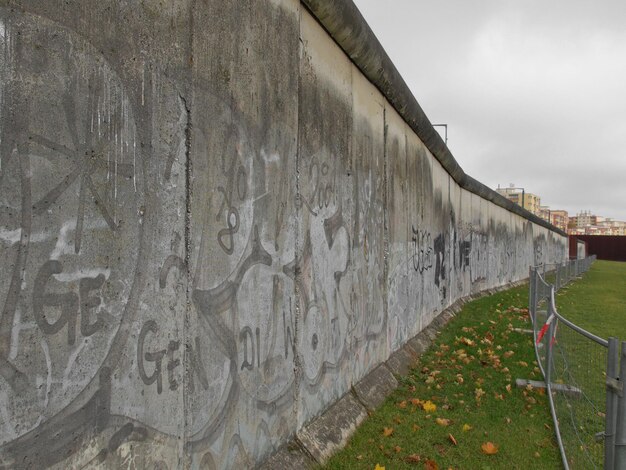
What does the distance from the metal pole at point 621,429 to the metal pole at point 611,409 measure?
0.31 ft

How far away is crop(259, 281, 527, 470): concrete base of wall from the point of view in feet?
11.0

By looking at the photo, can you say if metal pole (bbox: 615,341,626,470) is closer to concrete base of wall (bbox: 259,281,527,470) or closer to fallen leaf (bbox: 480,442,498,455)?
fallen leaf (bbox: 480,442,498,455)

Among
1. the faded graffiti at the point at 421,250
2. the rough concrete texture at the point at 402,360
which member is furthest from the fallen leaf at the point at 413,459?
the faded graffiti at the point at 421,250

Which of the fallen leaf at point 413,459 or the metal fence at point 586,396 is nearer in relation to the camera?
the metal fence at point 586,396

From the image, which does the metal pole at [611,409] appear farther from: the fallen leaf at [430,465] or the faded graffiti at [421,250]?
the faded graffiti at [421,250]

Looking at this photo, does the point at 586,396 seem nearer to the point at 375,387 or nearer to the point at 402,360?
the point at 375,387

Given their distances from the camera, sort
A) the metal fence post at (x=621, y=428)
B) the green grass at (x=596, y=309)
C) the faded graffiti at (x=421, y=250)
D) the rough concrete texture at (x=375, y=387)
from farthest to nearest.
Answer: the green grass at (x=596, y=309) → the faded graffiti at (x=421, y=250) → the rough concrete texture at (x=375, y=387) → the metal fence post at (x=621, y=428)

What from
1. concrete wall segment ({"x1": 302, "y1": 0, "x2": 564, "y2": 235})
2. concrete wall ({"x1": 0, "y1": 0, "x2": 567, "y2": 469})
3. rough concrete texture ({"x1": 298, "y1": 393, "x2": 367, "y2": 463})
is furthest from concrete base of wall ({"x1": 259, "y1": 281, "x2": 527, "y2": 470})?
concrete wall segment ({"x1": 302, "y1": 0, "x2": 564, "y2": 235})

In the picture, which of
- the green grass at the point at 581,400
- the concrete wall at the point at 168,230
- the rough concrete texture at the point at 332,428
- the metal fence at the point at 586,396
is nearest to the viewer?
the concrete wall at the point at 168,230

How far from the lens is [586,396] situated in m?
3.64

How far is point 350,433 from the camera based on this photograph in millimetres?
4141

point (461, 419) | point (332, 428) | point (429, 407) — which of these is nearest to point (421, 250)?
point (429, 407)

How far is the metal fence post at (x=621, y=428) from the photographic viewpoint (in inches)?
102

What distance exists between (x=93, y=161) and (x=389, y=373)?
4.68 meters
